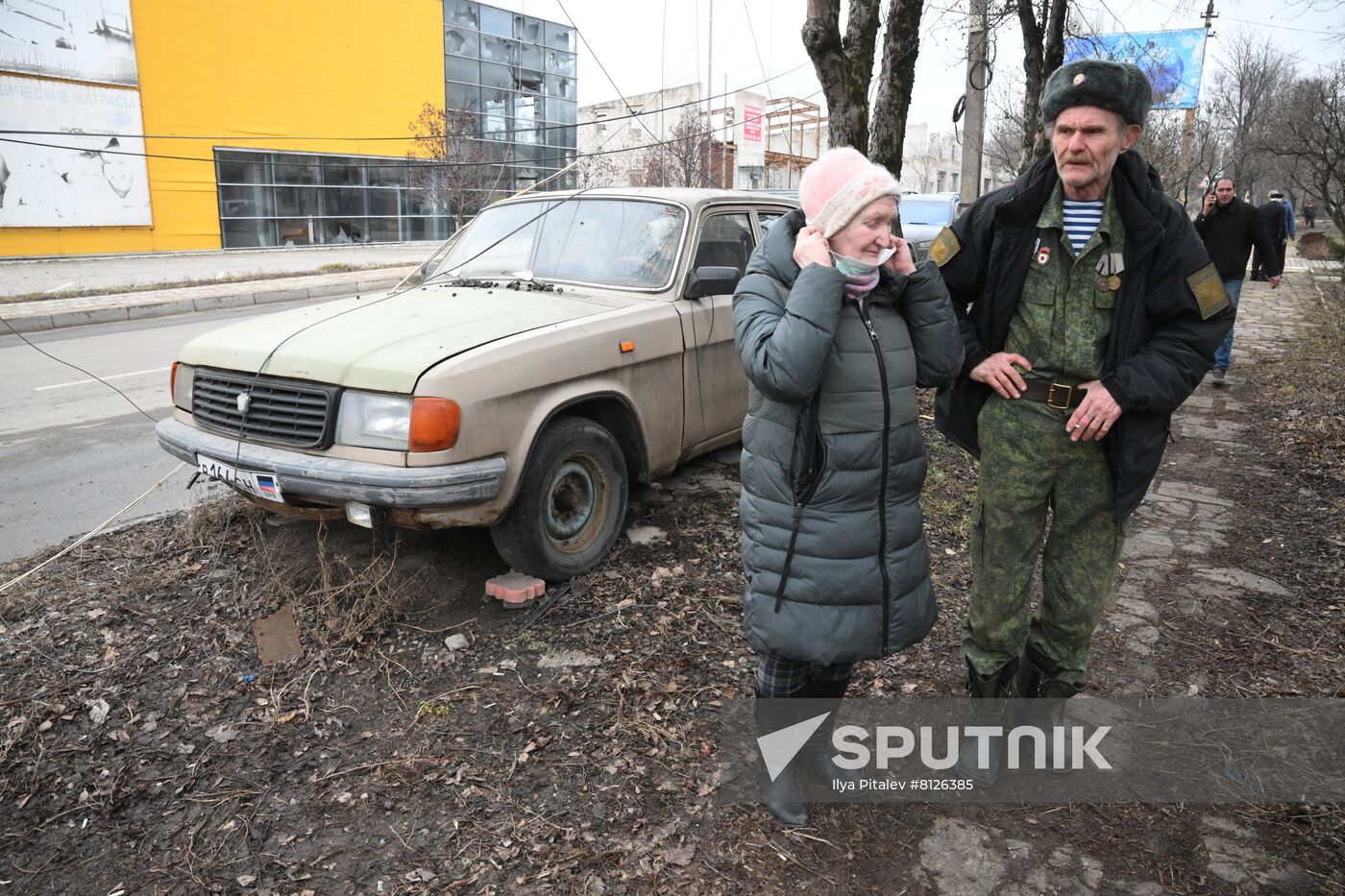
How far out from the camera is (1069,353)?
8.34 feet

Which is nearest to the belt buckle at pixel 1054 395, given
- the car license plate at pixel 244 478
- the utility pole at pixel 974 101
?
the car license plate at pixel 244 478

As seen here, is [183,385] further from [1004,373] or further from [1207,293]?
[1207,293]

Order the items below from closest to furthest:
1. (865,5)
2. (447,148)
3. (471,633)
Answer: (471,633), (865,5), (447,148)

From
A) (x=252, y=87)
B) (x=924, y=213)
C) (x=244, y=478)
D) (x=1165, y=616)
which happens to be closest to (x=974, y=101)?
(x=924, y=213)

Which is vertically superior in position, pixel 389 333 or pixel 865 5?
pixel 865 5

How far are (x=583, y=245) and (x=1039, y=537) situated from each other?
9.58 feet

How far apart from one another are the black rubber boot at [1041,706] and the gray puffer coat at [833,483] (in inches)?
30.8

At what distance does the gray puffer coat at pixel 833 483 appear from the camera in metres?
2.23

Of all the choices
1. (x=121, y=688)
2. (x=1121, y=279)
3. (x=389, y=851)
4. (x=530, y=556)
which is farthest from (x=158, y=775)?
(x=1121, y=279)

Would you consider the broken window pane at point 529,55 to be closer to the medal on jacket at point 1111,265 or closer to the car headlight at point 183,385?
the car headlight at point 183,385

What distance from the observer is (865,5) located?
6523 millimetres

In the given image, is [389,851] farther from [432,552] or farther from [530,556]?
[432,552]

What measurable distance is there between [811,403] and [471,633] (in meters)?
1.94

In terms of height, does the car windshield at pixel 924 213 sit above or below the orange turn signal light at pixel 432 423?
above
